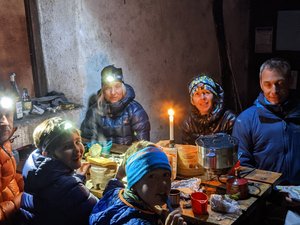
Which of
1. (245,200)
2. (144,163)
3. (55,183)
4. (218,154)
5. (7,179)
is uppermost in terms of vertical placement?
(144,163)

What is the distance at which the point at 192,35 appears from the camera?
788 cm

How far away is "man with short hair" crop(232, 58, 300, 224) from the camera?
4.11 meters

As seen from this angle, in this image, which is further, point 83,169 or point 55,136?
point 83,169

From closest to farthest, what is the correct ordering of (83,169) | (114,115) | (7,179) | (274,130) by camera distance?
(7,179) < (83,169) < (274,130) < (114,115)

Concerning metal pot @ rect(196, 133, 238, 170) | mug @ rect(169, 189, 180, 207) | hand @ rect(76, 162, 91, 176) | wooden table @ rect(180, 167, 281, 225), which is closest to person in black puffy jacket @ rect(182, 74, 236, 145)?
wooden table @ rect(180, 167, 281, 225)

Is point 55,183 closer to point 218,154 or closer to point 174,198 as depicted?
point 174,198

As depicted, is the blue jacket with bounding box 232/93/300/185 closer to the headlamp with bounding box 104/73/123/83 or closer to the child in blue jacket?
the headlamp with bounding box 104/73/123/83

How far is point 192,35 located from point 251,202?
536 cm

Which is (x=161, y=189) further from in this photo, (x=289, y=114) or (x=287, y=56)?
(x=287, y=56)

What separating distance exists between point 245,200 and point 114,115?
2.70m

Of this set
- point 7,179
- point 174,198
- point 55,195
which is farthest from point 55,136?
point 174,198

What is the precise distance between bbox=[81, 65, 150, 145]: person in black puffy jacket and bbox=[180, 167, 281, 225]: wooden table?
6.76ft

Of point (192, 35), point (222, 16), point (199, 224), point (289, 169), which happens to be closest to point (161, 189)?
point (199, 224)

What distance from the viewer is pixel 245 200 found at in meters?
3.07
